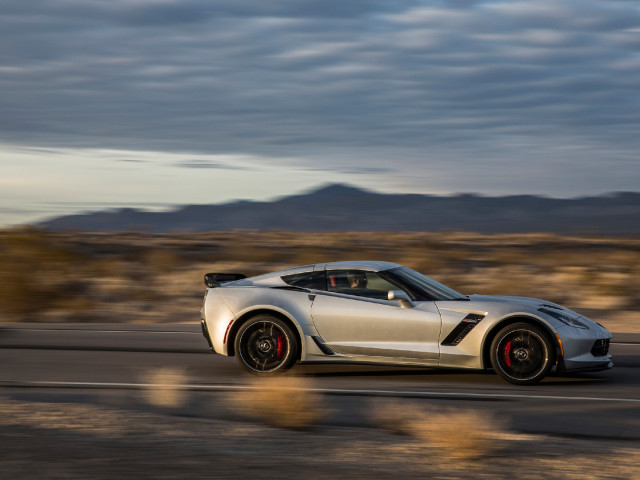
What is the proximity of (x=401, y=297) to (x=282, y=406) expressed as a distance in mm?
2496

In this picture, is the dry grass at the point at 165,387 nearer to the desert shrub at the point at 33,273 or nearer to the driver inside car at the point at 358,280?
the driver inside car at the point at 358,280

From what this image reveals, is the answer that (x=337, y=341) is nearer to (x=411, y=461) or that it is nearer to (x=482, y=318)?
(x=482, y=318)

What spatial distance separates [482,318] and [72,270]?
16.6m

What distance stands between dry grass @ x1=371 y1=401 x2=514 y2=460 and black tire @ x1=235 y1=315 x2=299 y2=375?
1.78m

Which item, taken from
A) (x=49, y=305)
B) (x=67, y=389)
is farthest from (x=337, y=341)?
(x=49, y=305)

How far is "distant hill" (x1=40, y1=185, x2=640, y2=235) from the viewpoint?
154125 mm

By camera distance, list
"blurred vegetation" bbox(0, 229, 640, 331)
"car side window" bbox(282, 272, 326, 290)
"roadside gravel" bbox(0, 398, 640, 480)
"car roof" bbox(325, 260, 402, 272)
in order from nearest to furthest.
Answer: "roadside gravel" bbox(0, 398, 640, 480) < "car roof" bbox(325, 260, 402, 272) < "car side window" bbox(282, 272, 326, 290) < "blurred vegetation" bbox(0, 229, 640, 331)

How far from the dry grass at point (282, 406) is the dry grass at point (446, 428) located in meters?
0.56

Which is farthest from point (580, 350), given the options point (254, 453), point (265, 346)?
point (254, 453)

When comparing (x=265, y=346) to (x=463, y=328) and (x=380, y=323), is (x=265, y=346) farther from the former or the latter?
(x=463, y=328)

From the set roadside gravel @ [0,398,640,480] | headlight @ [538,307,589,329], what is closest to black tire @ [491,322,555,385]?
headlight @ [538,307,589,329]

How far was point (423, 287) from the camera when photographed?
33.2ft

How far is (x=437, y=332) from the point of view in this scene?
9.70 meters

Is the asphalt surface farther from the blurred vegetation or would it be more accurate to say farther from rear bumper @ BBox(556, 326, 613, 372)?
the blurred vegetation
